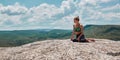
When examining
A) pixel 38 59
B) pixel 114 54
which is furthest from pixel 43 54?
pixel 114 54

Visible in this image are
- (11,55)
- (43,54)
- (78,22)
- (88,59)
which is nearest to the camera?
(88,59)

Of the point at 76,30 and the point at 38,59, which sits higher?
the point at 76,30

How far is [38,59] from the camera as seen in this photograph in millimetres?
19250

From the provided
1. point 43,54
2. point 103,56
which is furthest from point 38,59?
point 103,56

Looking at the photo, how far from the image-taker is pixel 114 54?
2106 cm

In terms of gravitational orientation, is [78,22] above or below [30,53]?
above

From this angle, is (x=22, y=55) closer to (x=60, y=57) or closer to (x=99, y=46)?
(x=60, y=57)

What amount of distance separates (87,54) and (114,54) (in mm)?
3149

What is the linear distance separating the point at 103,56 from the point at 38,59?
545 cm

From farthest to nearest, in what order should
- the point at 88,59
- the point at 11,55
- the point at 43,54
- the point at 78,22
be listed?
the point at 78,22 < the point at 11,55 < the point at 43,54 < the point at 88,59

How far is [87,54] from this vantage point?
19.4 metres

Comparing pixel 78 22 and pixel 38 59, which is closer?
pixel 38 59

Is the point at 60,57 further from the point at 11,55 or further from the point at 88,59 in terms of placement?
the point at 11,55

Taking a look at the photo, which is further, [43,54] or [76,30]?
→ [76,30]
